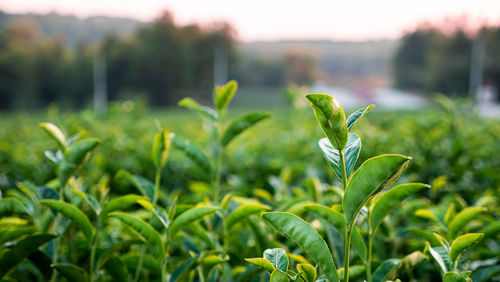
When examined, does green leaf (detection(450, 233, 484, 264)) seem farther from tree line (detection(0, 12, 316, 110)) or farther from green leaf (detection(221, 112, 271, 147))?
tree line (detection(0, 12, 316, 110))

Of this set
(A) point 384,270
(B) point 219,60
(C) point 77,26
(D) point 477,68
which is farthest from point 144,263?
(B) point 219,60

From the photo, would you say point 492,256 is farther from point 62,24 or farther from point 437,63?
point 437,63

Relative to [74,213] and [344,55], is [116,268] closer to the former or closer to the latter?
[74,213]

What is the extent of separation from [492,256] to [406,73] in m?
45.7

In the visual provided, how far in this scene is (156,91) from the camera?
114 feet

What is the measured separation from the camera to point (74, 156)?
30.7 inches

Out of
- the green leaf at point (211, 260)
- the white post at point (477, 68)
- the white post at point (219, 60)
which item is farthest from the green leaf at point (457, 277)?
the white post at point (219, 60)

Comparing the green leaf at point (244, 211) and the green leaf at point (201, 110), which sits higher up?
the green leaf at point (201, 110)

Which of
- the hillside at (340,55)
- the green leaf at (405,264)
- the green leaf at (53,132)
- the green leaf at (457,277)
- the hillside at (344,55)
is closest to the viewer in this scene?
the green leaf at (457,277)

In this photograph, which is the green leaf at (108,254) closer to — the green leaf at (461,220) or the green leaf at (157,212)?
the green leaf at (157,212)

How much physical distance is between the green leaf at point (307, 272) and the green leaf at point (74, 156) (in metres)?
0.46

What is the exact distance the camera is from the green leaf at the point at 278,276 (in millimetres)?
538

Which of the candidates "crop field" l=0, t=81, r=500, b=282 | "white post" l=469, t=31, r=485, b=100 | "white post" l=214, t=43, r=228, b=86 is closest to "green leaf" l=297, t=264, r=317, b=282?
"crop field" l=0, t=81, r=500, b=282

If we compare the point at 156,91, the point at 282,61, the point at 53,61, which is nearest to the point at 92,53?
the point at 53,61
